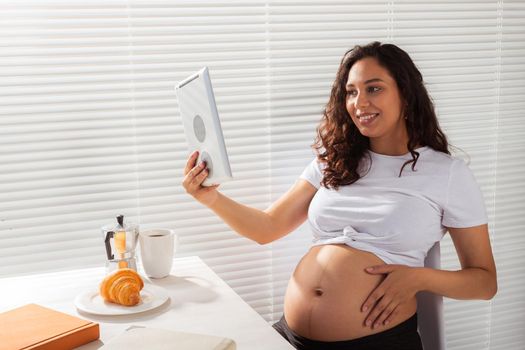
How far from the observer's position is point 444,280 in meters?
1.59

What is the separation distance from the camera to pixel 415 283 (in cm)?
157

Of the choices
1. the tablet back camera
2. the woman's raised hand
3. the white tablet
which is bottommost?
the woman's raised hand

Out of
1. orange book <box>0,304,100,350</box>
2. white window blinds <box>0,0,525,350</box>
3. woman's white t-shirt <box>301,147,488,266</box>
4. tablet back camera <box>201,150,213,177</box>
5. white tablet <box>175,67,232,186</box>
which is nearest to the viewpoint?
orange book <box>0,304,100,350</box>

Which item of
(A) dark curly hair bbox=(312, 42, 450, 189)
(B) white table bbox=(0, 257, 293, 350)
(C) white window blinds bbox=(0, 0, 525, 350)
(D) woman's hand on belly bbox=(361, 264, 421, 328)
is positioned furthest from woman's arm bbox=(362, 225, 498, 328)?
(C) white window blinds bbox=(0, 0, 525, 350)

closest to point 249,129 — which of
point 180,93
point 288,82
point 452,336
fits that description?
point 288,82

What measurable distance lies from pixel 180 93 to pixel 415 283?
0.77m

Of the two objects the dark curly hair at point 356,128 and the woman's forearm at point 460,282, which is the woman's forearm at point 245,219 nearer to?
the dark curly hair at point 356,128

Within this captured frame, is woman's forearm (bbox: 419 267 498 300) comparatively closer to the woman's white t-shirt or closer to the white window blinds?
the woman's white t-shirt

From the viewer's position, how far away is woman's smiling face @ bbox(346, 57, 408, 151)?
1.70 metres

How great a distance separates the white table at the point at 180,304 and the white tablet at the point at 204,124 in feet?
0.89

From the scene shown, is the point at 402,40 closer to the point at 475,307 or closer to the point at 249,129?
the point at 249,129

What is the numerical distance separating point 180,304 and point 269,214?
0.55 meters

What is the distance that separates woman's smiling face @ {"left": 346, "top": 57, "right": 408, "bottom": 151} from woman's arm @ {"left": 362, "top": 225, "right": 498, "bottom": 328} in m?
0.35

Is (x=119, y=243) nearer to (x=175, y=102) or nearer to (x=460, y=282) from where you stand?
(x=175, y=102)
